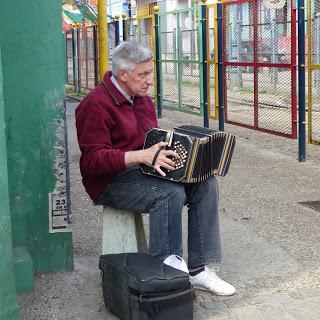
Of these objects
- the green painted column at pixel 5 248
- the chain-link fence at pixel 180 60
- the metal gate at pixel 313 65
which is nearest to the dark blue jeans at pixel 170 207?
the green painted column at pixel 5 248

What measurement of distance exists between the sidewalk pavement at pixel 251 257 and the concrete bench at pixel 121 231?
28cm

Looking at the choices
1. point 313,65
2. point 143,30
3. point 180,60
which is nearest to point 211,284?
point 313,65

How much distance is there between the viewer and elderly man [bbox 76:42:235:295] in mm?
3494

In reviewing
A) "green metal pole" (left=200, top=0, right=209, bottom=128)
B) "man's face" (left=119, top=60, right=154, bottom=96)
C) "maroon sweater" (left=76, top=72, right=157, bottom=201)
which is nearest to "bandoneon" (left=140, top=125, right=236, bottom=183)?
"maroon sweater" (left=76, top=72, right=157, bottom=201)

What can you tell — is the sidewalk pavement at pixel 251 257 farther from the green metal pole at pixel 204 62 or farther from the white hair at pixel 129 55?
the green metal pole at pixel 204 62

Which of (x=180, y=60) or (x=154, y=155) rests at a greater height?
(x=180, y=60)

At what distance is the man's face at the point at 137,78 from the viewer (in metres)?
3.64

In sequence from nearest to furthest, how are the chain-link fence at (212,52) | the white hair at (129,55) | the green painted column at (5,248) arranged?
the green painted column at (5,248), the white hair at (129,55), the chain-link fence at (212,52)

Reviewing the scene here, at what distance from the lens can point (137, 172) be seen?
143 inches

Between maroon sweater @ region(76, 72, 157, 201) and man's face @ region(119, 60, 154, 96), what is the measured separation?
6cm

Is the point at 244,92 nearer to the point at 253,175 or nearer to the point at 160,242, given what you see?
the point at 253,175

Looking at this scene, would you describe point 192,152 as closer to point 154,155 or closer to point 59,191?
point 154,155

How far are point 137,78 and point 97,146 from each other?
0.43m

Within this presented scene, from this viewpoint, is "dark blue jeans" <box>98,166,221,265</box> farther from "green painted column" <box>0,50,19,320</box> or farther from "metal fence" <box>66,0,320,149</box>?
"metal fence" <box>66,0,320,149</box>
